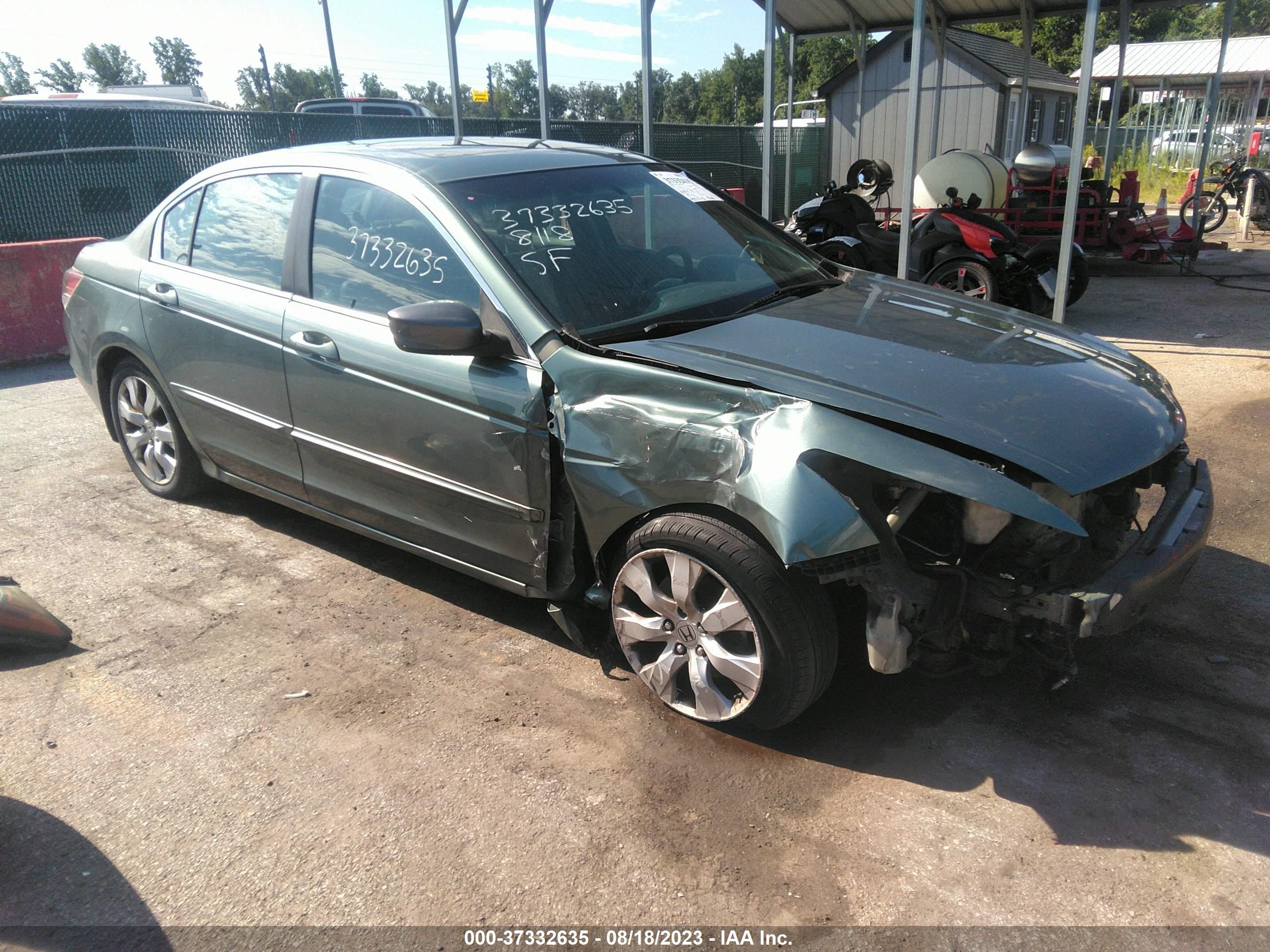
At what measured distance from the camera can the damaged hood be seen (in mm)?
2654

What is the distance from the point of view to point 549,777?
2818 mm

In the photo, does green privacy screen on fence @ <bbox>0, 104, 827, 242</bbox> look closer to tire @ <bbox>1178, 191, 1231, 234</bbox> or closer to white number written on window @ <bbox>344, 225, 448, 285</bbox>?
white number written on window @ <bbox>344, 225, 448, 285</bbox>

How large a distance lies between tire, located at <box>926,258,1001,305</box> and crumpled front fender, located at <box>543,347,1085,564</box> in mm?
6163

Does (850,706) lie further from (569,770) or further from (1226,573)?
(1226,573)

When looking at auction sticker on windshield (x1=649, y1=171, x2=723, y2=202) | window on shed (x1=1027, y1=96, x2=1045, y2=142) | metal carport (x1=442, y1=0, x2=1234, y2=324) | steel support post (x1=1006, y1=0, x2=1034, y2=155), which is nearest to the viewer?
auction sticker on windshield (x1=649, y1=171, x2=723, y2=202)

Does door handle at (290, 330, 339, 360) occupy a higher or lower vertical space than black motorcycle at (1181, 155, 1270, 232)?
higher

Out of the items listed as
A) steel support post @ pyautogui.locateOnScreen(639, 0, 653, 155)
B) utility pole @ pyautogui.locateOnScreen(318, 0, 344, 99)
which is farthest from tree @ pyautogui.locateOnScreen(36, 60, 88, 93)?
steel support post @ pyautogui.locateOnScreen(639, 0, 653, 155)

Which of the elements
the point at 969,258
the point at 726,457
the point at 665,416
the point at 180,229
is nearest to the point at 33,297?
the point at 180,229

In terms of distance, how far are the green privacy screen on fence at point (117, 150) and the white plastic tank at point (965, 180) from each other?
302 cm

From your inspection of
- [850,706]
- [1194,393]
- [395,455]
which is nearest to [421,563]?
[395,455]

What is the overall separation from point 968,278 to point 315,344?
21.4 ft

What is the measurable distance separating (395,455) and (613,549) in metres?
0.94

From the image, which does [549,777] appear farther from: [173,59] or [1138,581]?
[173,59]

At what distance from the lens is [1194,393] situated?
6461 mm
